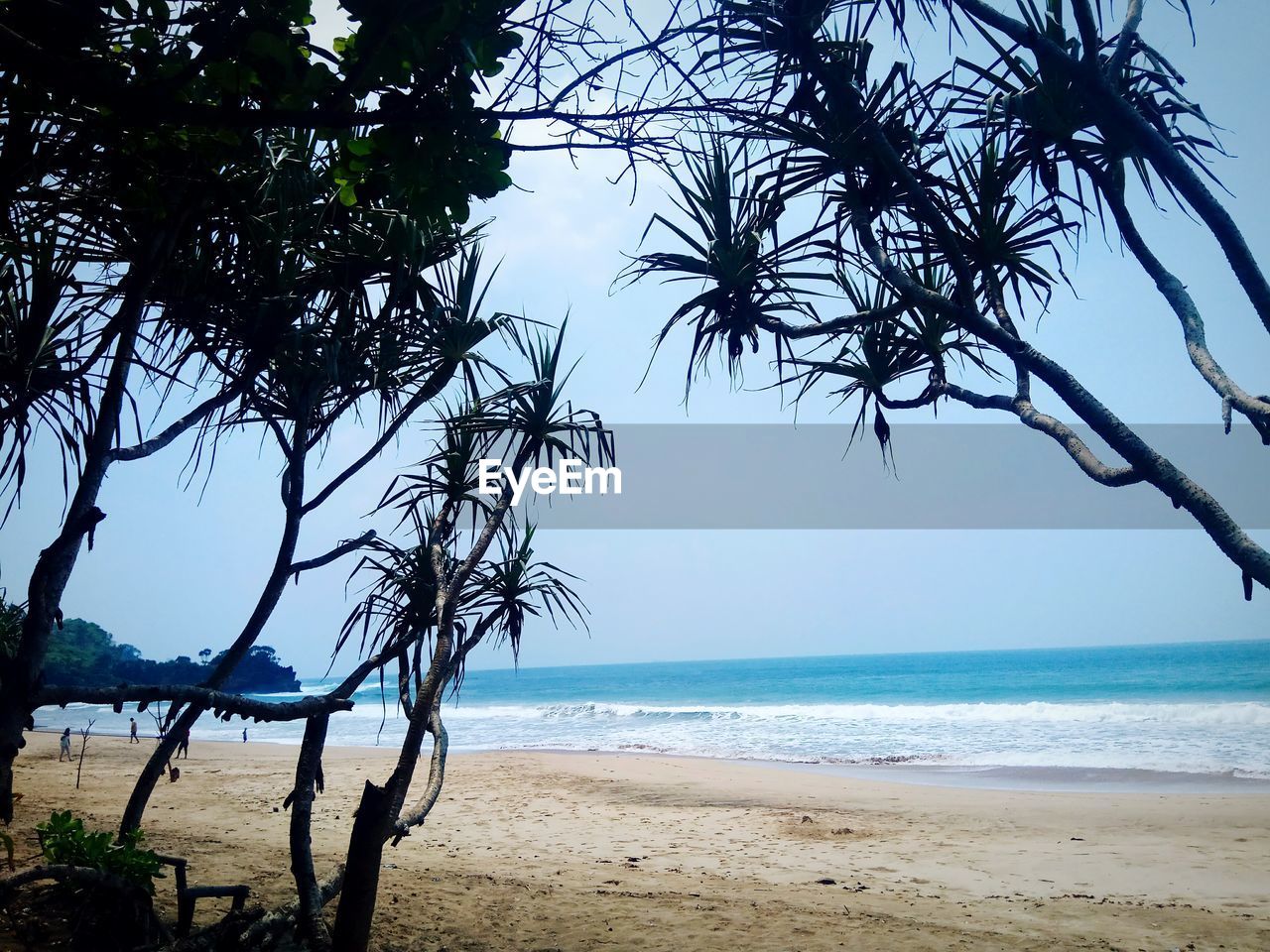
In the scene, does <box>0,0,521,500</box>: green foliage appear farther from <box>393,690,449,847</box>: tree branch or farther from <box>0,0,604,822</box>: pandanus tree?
<box>393,690,449,847</box>: tree branch

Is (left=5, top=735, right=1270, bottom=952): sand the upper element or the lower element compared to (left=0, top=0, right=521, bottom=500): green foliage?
lower

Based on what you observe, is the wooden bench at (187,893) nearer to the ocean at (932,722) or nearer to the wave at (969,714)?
the ocean at (932,722)

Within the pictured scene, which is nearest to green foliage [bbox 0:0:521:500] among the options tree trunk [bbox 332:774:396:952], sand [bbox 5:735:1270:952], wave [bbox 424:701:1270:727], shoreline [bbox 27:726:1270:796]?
tree trunk [bbox 332:774:396:952]

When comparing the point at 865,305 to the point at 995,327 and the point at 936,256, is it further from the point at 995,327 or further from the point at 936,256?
the point at 995,327

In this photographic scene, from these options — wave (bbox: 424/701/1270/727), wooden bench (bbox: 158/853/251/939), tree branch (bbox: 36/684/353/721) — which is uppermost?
tree branch (bbox: 36/684/353/721)

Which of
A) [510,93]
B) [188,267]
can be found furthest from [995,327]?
[188,267]

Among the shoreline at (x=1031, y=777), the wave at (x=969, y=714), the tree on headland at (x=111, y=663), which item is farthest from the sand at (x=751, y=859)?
the tree on headland at (x=111, y=663)

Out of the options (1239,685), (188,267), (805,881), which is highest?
(188,267)

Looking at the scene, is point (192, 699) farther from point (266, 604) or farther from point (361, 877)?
point (266, 604)

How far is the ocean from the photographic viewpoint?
687 inches

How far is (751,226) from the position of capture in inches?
123

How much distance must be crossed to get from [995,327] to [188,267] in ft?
9.19

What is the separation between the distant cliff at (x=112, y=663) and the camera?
28.0 meters

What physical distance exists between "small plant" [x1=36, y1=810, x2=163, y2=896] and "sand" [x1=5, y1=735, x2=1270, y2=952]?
4.07ft
